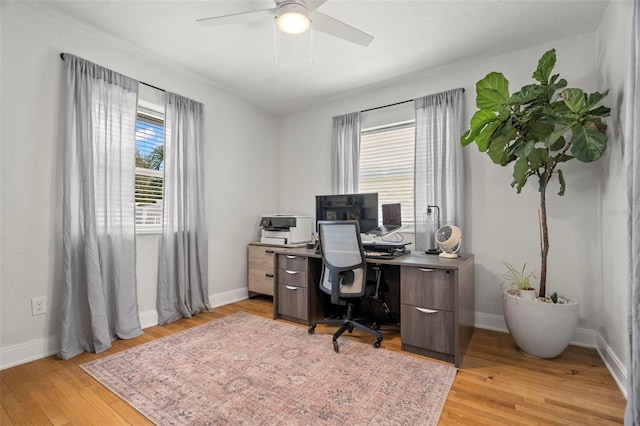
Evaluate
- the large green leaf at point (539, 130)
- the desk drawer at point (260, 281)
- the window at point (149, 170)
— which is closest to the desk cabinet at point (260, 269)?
the desk drawer at point (260, 281)

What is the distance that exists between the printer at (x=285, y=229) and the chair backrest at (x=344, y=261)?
1.13 m

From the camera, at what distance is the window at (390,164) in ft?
11.1

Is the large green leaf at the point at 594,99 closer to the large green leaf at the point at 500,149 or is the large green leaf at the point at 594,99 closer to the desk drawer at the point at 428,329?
the large green leaf at the point at 500,149

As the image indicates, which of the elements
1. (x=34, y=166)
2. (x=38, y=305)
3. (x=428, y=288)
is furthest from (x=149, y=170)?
(x=428, y=288)

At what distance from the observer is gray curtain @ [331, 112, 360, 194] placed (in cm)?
364

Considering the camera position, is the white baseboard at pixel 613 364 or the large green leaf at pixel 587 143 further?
the large green leaf at pixel 587 143

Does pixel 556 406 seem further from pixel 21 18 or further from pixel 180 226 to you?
pixel 21 18

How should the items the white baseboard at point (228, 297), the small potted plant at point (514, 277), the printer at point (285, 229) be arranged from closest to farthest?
the small potted plant at point (514, 277) < the white baseboard at point (228, 297) < the printer at point (285, 229)

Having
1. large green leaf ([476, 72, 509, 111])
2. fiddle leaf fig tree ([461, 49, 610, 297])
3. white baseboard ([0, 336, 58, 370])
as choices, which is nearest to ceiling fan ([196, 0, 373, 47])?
large green leaf ([476, 72, 509, 111])

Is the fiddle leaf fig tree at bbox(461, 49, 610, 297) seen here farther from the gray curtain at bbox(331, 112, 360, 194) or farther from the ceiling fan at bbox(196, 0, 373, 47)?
the gray curtain at bbox(331, 112, 360, 194)

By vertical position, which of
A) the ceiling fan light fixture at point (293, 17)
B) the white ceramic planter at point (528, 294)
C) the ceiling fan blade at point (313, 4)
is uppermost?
the ceiling fan blade at point (313, 4)

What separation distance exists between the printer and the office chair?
1.10 meters

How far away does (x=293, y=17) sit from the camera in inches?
74.5

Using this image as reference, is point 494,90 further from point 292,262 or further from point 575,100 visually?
point 292,262
